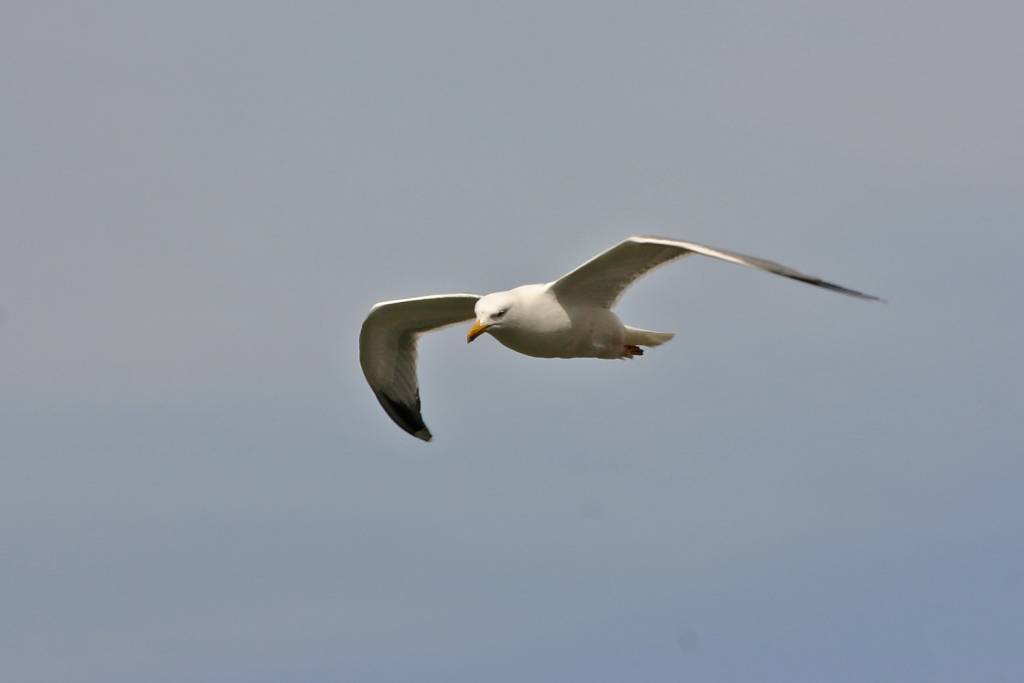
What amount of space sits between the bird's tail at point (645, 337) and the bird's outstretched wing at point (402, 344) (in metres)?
2.58

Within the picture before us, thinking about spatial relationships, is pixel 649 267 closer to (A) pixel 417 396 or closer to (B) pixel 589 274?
(B) pixel 589 274

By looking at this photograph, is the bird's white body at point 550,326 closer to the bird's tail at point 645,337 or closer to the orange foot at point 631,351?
the bird's tail at point 645,337

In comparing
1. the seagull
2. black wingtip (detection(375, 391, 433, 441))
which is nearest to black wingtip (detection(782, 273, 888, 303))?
the seagull

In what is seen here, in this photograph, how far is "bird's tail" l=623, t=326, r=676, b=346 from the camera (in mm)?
23766

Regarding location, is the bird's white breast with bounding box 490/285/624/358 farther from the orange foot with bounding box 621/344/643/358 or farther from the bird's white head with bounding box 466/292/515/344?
the orange foot with bounding box 621/344/643/358

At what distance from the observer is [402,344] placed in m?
27.4

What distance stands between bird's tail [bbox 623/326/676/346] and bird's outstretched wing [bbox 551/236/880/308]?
2.41ft

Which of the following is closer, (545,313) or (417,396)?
(545,313)

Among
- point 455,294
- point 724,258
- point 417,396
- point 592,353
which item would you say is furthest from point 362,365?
point 724,258

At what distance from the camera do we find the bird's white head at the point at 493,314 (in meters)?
22.4

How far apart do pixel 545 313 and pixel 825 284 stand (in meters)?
4.55

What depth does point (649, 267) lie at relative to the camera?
22.9 meters

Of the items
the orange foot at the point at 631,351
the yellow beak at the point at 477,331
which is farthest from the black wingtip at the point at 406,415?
the yellow beak at the point at 477,331

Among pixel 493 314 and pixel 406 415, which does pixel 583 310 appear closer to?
pixel 493 314
